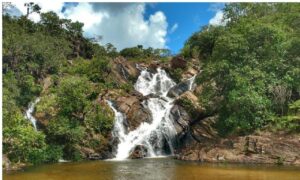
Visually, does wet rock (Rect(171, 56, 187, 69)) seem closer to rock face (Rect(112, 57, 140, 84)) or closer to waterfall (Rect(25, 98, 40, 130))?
rock face (Rect(112, 57, 140, 84))

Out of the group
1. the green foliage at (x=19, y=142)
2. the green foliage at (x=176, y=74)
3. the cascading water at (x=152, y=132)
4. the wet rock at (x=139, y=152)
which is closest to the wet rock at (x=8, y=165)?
the green foliage at (x=19, y=142)

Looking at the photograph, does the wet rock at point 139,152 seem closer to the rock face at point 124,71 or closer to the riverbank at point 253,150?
the riverbank at point 253,150

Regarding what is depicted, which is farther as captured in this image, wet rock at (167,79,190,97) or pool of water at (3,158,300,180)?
wet rock at (167,79,190,97)

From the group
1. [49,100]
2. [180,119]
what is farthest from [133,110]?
[49,100]

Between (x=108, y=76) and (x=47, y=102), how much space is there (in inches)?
563

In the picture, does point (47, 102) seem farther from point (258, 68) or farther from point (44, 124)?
point (258, 68)

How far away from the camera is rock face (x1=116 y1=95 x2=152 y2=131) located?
3369cm

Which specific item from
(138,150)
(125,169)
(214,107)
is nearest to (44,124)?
(138,150)

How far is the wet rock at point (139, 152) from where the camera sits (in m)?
30.4

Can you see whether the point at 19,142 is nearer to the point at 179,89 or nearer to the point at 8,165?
the point at 8,165

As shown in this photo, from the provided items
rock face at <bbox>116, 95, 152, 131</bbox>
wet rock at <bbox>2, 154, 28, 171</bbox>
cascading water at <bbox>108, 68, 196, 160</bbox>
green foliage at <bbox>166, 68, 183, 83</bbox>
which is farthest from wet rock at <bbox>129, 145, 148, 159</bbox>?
green foliage at <bbox>166, 68, 183, 83</bbox>

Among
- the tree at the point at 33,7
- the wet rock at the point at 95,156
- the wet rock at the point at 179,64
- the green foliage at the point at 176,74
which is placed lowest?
the wet rock at the point at 95,156

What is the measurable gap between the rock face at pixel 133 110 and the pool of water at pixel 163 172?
8.99 m

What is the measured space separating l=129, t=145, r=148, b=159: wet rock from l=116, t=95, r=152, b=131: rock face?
2486mm
